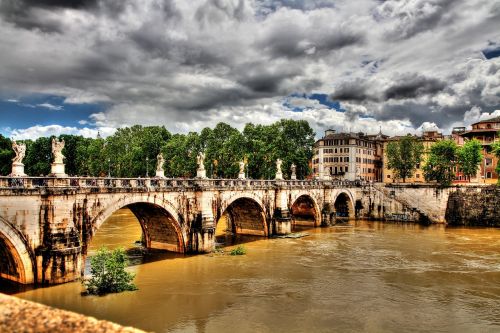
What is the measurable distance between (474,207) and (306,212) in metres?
24.1

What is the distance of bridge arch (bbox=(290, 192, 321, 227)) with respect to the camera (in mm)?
53156

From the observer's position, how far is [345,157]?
88.8 metres

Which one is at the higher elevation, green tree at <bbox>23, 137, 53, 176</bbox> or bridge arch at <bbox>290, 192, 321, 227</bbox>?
green tree at <bbox>23, 137, 53, 176</bbox>

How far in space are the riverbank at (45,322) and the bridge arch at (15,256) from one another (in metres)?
16.5

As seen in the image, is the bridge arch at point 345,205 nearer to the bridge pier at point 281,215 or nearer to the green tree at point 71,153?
the bridge pier at point 281,215

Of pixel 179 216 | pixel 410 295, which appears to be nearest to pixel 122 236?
pixel 179 216

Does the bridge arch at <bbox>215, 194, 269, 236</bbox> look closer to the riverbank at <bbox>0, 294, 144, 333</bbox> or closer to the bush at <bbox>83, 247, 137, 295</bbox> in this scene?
the bush at <bbox>83, 247, 137, 295</bbox>

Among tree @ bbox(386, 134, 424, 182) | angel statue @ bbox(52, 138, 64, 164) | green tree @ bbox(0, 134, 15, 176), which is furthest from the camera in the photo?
tree @ bbox(386, 134, 424, 182)

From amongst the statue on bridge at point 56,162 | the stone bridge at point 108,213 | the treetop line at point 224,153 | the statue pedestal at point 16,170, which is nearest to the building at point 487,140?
the treetop line at point 224,153

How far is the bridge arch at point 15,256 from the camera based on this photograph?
2070 centimetres

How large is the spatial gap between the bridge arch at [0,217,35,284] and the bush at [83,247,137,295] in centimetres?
301

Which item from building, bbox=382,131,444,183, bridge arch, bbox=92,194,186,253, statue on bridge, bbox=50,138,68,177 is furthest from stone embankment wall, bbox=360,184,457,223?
statue on bridge, bbox=50,138,68,177

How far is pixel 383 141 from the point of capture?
329ft

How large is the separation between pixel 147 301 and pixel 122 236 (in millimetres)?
20984
